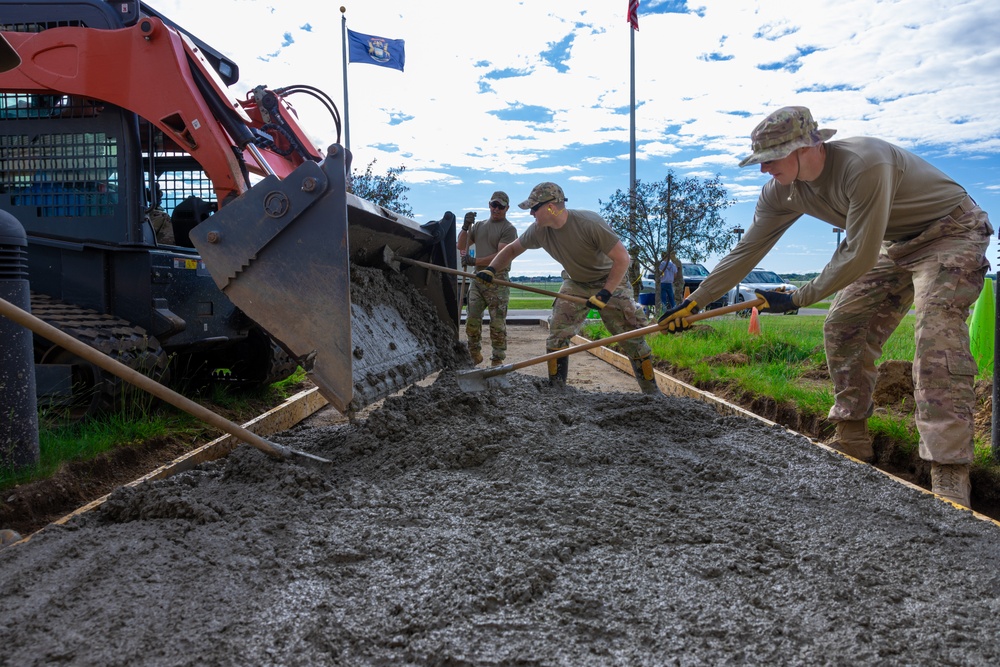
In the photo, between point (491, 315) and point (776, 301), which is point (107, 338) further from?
point (491, 315)

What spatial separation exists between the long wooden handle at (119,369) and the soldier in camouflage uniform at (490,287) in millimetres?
3095

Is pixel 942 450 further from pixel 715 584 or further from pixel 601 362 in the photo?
pixel 601 362

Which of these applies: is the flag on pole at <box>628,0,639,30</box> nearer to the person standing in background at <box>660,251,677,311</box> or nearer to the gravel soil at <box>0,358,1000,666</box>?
the person standing in background at <box>660,251,677,311</box>

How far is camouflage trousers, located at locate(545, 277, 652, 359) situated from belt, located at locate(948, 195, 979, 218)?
2287mm

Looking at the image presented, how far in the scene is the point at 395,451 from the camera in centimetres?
323

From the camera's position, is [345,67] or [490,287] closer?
[490,287]

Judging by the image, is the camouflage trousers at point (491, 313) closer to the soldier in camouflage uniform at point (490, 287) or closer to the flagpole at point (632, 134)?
the soldier in camouflage uniform at point (490, 287)

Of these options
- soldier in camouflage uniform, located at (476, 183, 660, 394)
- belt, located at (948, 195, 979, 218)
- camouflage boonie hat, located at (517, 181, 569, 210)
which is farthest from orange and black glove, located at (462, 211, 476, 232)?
belt, located at (948, 195, 979, 218)

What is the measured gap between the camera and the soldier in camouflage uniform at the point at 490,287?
6.71 m

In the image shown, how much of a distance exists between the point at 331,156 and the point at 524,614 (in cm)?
218

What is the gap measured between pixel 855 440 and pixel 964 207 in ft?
4.47

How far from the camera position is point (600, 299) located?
5086mm

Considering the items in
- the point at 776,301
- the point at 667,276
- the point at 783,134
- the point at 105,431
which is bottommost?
the point at 105,431

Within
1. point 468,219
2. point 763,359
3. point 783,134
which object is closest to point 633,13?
point 468,219
